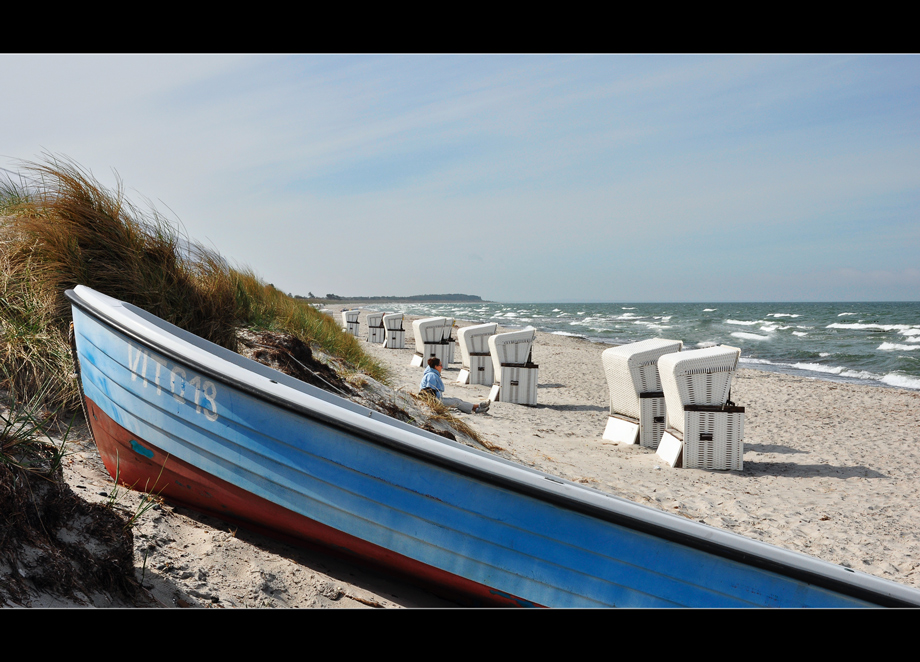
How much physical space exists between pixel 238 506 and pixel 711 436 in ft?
19.5

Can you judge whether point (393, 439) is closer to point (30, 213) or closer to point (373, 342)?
point (30, 213)

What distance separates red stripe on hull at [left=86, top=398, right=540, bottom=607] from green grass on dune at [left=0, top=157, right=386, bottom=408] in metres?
0.71

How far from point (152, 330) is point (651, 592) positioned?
3015 millimetres

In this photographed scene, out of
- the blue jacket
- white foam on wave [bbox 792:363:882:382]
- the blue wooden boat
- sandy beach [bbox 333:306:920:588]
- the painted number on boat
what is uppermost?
the painted number on boat

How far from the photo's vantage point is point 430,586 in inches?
121

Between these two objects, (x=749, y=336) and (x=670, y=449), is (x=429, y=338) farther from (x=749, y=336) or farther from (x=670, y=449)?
(x=749, y=336)

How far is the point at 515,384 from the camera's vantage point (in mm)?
11078

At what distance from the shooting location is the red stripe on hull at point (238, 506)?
2990 millimetres

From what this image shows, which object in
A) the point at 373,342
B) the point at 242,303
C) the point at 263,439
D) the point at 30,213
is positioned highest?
the point at 30,213

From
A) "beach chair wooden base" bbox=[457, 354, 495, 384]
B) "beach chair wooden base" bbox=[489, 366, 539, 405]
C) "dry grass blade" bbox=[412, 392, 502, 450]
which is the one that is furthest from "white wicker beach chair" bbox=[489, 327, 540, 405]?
"dry grass blade" bbox=[412, 392, 502, 450]

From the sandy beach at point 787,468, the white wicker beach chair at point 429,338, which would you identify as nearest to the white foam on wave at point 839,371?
the sandy beach at point 787,468

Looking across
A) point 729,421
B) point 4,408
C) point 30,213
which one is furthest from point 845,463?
point 30,213

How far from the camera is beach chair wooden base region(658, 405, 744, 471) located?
7.11 m

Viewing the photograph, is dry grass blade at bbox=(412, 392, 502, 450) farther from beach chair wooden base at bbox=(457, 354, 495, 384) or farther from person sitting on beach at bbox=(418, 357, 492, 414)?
beach chair wooden base at bbox=(457, 354, 495, 384)
